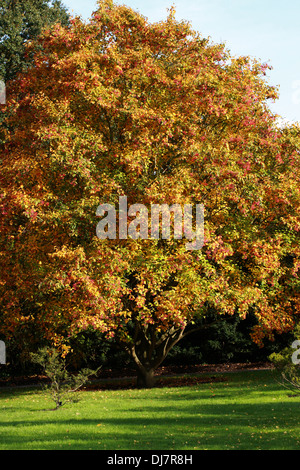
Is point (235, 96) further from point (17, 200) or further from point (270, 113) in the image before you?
point (17, 200)

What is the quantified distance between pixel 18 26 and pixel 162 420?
19.9 m

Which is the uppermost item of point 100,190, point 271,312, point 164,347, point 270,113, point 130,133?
point 270,113

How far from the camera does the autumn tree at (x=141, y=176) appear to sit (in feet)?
52.4

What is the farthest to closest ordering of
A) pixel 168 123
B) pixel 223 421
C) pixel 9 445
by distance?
1. pixel 168 123
2. pixel 223 421
3. pixel 9 445

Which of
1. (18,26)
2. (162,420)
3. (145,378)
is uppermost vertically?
(18,26)

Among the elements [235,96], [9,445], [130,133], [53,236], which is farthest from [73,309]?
[235,96]

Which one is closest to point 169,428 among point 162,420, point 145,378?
point 162,420

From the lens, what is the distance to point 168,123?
55.4 feet

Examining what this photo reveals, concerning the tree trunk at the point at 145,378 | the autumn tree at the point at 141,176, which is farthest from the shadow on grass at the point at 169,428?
the tree trunk at the point at 145,378

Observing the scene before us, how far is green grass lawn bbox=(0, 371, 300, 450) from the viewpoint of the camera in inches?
383

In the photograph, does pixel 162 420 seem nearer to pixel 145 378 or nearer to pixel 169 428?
pixel 169 428

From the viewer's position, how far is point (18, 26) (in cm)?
2594

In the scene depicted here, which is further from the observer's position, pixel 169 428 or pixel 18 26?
pixel 18 26
